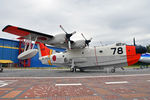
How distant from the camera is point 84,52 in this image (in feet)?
50.6

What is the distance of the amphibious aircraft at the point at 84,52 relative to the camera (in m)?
12.5

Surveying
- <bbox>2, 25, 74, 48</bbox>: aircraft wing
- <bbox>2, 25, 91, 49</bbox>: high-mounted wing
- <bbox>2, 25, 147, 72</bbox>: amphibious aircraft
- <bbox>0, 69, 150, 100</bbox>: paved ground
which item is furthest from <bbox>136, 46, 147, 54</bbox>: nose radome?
<bbox>2, 25, 74, 48</bbox>: aircraft wing

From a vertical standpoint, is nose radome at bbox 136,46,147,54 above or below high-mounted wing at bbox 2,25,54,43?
below

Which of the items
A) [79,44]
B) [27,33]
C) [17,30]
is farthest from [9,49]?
[79,44]

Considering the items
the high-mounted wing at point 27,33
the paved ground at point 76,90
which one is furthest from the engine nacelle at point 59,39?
the paved ground at point 76,90

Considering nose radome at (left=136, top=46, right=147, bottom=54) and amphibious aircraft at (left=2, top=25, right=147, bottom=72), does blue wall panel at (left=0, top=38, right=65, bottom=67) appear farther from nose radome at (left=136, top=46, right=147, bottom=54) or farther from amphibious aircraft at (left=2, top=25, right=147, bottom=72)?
nose radome at (left=136, top=46, right=147, bottom=54)

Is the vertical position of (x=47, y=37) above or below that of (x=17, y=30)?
below

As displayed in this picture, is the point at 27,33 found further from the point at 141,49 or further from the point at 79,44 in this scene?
the point at 141,49

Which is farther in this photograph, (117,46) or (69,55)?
(69,55)

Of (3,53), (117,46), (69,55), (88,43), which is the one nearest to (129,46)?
(117,46)

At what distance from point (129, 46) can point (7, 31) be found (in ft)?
43.6

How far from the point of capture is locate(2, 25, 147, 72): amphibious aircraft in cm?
1254

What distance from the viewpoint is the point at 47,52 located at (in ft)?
65.1

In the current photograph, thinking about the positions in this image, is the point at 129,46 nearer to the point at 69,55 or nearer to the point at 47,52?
the point at 69,55
